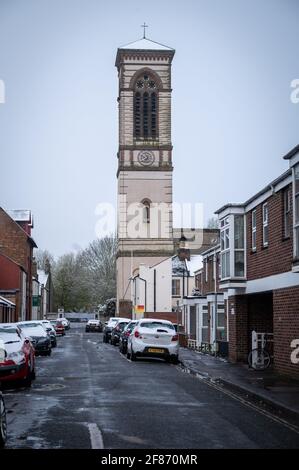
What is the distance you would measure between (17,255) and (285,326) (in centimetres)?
4411

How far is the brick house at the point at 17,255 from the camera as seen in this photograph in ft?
187

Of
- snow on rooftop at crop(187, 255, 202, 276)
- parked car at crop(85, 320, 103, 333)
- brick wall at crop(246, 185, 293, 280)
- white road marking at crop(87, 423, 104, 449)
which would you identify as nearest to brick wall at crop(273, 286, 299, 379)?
brick wall at crop(246, 185, 293, 280)

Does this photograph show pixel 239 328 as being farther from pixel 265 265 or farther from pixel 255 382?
pixel 255 382

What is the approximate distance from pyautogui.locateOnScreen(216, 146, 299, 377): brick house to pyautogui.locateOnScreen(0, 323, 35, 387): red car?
6853mm

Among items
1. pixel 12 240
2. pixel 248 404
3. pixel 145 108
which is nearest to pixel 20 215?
pixel 12 240

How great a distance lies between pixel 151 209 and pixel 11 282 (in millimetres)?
21525

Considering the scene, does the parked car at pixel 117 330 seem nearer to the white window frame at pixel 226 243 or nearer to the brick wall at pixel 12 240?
the white window frame at pixel 226 243

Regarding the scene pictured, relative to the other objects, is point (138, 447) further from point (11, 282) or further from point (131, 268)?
point (131, 268)

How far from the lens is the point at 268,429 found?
450 inches

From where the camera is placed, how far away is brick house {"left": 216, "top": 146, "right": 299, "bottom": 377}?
20312mm

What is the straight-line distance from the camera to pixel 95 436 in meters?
10.3

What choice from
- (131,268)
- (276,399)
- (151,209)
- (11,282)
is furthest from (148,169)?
(276,399)

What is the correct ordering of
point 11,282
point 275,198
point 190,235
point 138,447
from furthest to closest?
point 190,235 → point 11,282 → point 275,198 → point 138,447

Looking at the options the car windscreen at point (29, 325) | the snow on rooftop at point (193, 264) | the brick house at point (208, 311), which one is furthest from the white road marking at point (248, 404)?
the snow on rooftop at point (193, 264)
